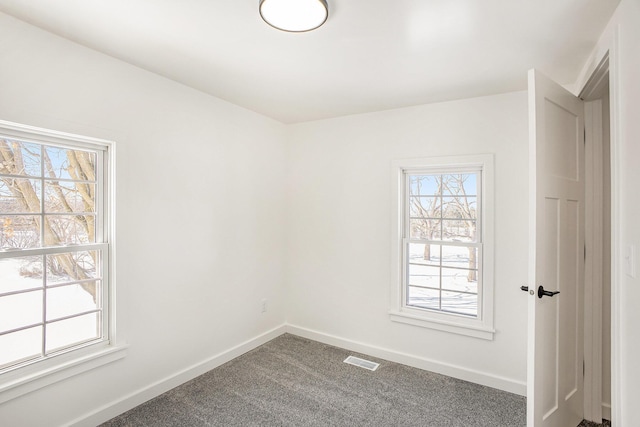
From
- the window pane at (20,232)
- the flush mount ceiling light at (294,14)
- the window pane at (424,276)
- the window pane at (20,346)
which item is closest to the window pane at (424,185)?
the window pane at (424,276)

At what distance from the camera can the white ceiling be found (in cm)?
159

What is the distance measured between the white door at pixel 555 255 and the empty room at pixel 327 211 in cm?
2

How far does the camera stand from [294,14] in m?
1.58

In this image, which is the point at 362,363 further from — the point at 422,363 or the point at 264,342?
the point at 264,342

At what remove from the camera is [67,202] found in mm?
2057

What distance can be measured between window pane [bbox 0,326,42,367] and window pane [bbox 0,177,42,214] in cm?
69

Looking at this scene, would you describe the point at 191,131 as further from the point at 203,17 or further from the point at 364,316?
the point at 364,316

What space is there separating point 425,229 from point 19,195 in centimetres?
294

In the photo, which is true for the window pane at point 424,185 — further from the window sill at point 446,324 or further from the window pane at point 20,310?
the window pane at point 20,310

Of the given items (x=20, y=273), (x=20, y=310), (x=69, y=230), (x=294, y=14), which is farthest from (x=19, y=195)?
(x=294, y=14)

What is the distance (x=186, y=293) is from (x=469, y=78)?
2717 mm

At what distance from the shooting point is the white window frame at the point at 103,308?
179 cm

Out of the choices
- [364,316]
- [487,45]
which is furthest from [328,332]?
[487,45]
